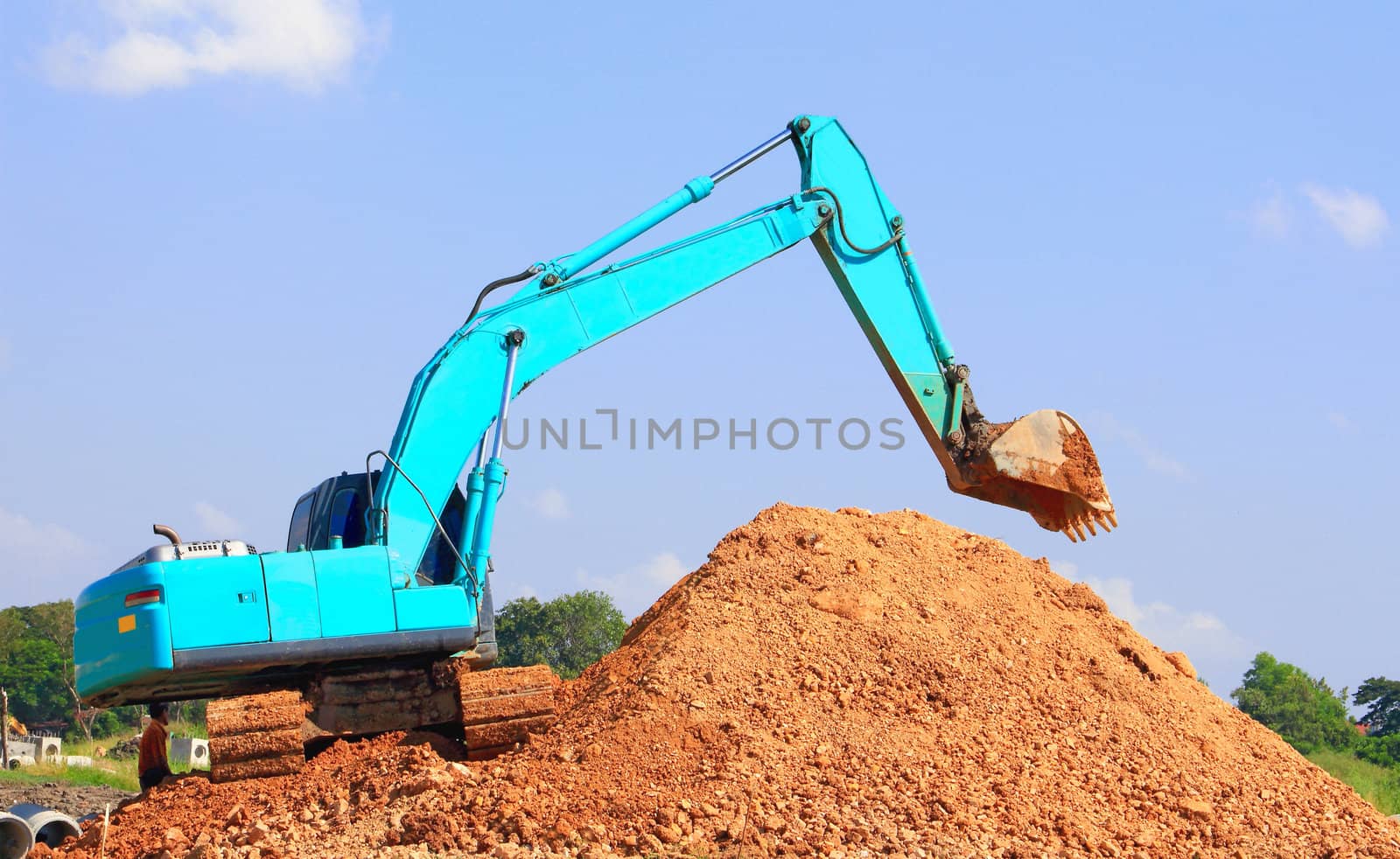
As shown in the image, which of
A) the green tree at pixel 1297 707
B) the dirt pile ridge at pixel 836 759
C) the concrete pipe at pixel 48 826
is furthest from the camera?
the green tree at pixel 1297 707

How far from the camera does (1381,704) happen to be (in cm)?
3114

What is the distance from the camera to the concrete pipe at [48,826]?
10.8 meters

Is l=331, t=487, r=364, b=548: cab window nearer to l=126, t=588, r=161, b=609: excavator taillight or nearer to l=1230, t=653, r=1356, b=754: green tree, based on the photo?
l=126, t=588, r=161, b=609: excavator taillight

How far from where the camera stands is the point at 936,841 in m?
8.16

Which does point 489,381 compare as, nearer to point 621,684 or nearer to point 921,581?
point 621,684

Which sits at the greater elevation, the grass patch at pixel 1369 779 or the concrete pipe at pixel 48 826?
the concrete pipe at pixel 48 826

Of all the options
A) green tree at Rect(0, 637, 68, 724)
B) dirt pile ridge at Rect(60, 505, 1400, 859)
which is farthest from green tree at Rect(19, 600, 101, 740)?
dirt pile ridge at Rect(60, 505, 1400, 859)

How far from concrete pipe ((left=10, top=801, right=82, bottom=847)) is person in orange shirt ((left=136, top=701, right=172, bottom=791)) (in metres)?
1.19

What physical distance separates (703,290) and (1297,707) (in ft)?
75.0

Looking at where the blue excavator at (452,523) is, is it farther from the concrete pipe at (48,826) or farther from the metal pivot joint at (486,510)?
the concrete pipe at (48,826)

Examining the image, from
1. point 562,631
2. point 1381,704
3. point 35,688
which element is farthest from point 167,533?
point 35,688

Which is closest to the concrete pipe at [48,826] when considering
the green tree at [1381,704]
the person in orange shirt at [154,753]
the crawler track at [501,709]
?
the person in orange shirt at [154,753]

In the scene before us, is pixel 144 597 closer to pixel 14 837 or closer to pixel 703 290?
pixel 14 837

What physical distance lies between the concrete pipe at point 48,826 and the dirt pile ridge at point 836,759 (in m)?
2.15
